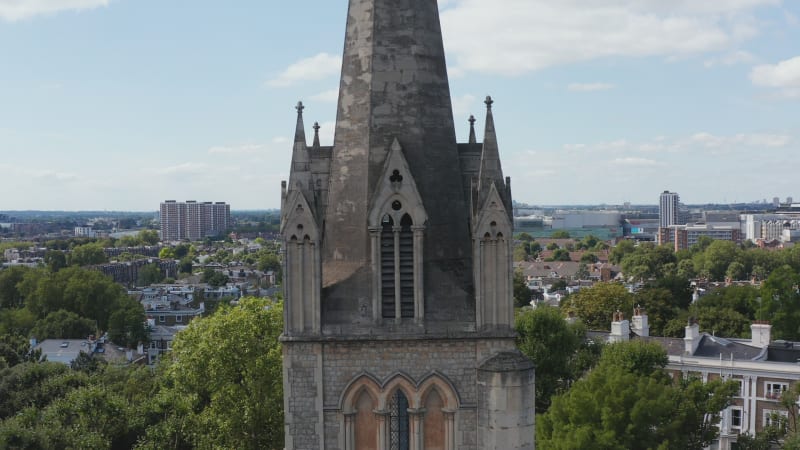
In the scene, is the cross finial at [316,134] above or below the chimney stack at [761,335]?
above

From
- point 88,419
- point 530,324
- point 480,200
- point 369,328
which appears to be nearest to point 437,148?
point 480,200

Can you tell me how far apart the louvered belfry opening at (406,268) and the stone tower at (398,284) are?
0.11 ft

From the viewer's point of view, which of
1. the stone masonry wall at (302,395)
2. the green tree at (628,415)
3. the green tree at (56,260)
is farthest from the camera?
the green tree at (56,260)

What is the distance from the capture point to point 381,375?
A: 19.1m

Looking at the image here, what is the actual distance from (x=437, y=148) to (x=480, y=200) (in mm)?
1804

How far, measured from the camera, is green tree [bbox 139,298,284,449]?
41.9 meters

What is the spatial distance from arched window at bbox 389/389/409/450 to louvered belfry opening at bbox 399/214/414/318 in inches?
77.1

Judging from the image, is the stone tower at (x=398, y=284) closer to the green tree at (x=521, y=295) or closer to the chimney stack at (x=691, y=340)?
the chimney stack at (x=691, y=340)

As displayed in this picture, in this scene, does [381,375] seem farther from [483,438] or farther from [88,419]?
[88,419]

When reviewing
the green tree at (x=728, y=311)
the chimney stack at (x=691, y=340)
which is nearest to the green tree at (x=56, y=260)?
the green tree at (x=728, y=311)

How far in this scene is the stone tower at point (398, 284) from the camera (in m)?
18.8

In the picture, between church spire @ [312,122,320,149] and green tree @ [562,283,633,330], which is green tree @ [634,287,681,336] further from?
church spire @ [312,122,320,149]

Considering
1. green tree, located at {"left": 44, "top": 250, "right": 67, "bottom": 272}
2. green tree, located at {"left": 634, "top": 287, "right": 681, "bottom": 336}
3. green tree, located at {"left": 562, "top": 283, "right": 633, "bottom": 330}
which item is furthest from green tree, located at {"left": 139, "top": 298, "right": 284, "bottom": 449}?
green tree, located at {"left": 44, "top": 250, "right": 67, "bottom": 272}

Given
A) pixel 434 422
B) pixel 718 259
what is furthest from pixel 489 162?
pixel 718 259
